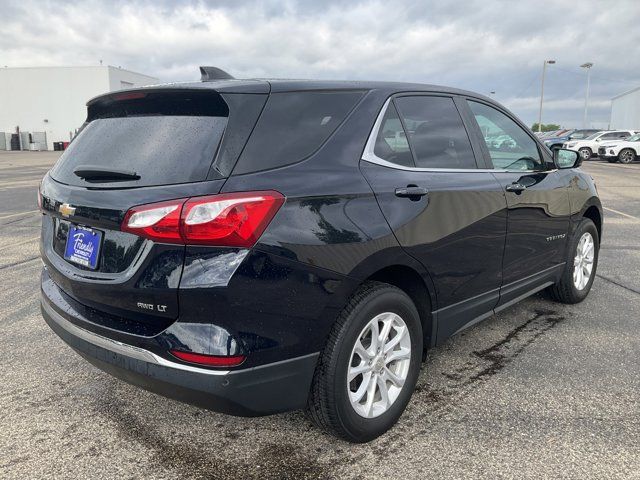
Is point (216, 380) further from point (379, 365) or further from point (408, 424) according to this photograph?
point (408, 424)

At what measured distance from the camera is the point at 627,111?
64875 mm

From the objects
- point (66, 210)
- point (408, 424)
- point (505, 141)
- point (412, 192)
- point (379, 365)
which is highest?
point (505, 141)

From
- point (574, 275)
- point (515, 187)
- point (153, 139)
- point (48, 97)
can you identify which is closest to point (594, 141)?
point (574, 275)

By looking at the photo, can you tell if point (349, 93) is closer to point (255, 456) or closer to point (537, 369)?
point (255, 456)

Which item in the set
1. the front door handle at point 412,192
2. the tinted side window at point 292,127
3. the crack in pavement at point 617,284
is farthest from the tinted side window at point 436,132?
the crack in pavement at point 617,284

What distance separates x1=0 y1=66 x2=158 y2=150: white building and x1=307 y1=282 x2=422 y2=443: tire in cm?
5270

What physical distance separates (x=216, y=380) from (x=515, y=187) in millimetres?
2393

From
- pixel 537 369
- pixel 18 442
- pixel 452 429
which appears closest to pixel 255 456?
pixel 452 429

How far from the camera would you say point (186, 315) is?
2100 mm

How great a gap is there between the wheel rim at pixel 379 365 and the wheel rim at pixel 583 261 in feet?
8.32

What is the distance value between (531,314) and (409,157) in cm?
236

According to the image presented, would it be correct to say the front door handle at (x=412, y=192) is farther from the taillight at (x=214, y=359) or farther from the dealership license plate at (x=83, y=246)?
the dealership license plate at (x=83, y=246)

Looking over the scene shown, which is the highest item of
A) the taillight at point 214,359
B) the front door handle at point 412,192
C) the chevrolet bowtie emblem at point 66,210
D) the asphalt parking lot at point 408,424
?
the front door handle at point 412,192

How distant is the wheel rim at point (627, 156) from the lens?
1176 inches
